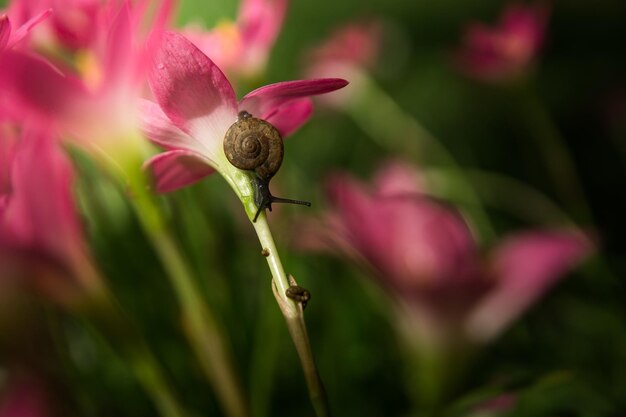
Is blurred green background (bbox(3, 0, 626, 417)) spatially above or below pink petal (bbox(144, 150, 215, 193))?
below

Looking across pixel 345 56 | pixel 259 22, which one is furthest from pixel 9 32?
pixel 345 56

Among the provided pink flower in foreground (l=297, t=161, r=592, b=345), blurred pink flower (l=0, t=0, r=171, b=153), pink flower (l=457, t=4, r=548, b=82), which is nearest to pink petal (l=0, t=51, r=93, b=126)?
blurred pink flower (l=0, t=0, r=171, b=153)

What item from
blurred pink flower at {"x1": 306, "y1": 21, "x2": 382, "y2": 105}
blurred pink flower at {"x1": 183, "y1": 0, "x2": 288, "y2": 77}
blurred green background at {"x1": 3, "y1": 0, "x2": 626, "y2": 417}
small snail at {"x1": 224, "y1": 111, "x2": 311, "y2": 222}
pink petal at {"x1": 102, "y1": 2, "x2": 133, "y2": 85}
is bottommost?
blurred green background at {"x1": 3, "y1": 0, "x2": 626, "y2": 417}

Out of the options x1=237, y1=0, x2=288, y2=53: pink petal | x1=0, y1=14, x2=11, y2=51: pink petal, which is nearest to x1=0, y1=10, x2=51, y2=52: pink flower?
x1=0, y1=14, x2=11, y2=51: pink petal

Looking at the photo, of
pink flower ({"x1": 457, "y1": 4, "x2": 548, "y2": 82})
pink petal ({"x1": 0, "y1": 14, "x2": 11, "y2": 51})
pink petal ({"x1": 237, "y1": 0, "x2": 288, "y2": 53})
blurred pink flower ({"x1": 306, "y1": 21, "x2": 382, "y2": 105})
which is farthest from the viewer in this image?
blurred pink flower ({"x1": 306, "y1": 21, "x2": 382, "y2": 105})

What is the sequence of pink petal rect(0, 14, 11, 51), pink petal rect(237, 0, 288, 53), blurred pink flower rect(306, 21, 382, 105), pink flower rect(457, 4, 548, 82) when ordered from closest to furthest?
pink petal rect(0, 14, 11, 51) → pink petal rect(237, 0, 288, 53) → pink flower rect(457, 4, 548, 82) → blurred pink flower rect(306, 21, 382, 105)

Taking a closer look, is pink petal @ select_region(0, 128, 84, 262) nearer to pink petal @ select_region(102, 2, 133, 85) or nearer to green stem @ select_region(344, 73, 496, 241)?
pink petal @ select_region(102, 2, 133, 85)

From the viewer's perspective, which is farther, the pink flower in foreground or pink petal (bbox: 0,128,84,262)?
the pink flower in foreground

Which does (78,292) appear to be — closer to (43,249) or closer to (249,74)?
(43,249)

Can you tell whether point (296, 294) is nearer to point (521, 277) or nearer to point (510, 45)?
point (521, 277)
